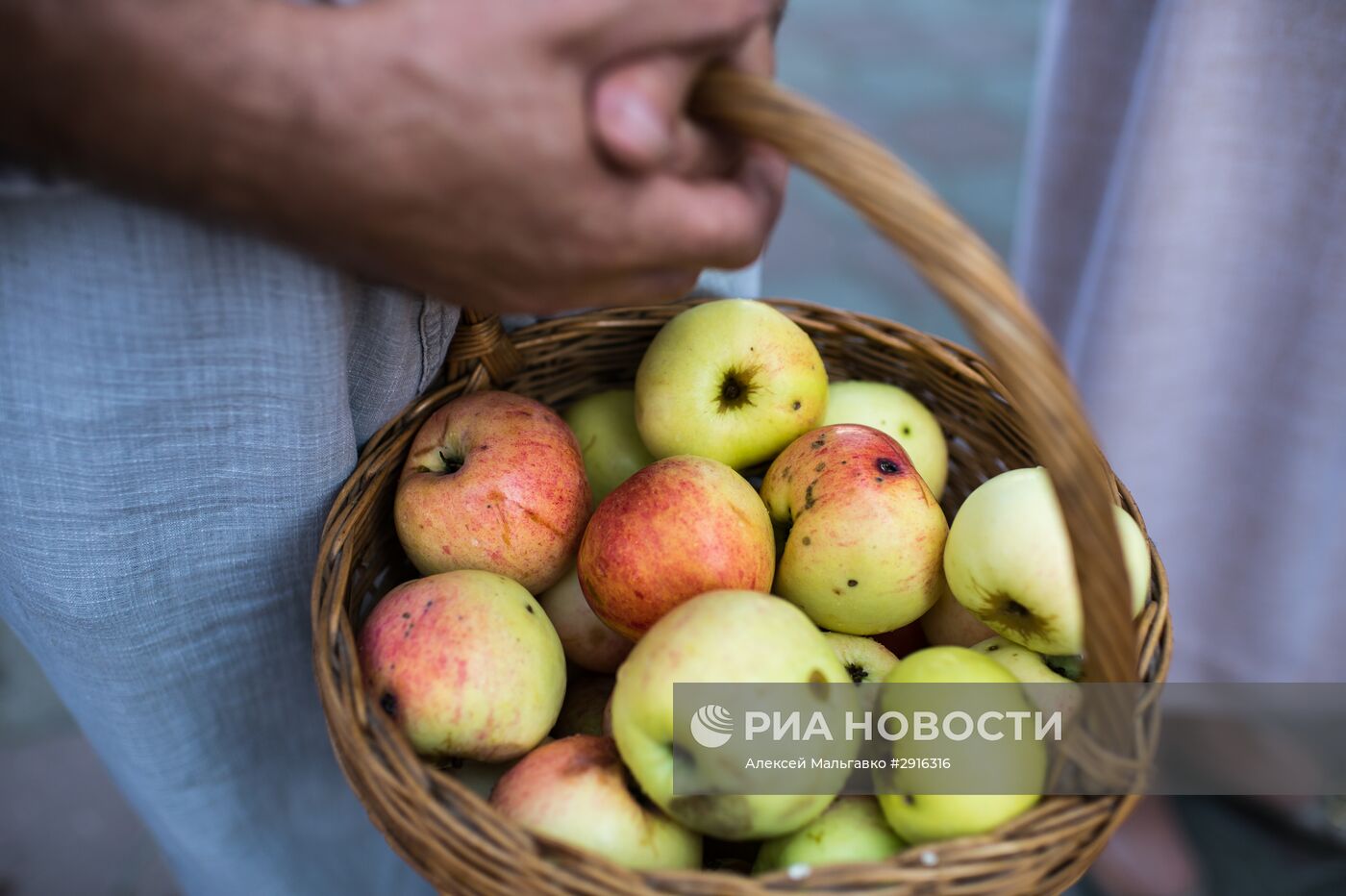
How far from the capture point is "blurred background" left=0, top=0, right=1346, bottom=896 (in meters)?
1.32

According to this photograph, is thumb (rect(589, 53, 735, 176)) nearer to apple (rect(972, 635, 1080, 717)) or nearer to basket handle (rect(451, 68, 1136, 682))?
basket handle (rect(451, 68, 1136, 682))

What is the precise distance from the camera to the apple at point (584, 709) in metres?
0.79

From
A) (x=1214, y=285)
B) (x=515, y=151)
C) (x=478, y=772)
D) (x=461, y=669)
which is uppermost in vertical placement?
(x=515, y=151)

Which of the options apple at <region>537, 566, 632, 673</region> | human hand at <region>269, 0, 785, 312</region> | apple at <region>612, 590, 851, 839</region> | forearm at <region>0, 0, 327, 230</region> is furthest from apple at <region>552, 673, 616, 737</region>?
forearm at <region>0, 0, 327, 230</region>

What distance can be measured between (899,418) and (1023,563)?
0.86 ft

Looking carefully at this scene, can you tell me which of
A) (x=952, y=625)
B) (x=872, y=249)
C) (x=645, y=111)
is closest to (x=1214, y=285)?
(x=952, y=625)

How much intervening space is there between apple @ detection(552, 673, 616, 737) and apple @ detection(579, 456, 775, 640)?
84 millimetres

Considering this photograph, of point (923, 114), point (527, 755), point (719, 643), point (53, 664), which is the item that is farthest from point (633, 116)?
point (923, 114)

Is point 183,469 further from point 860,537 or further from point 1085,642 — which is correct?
point 1085,642

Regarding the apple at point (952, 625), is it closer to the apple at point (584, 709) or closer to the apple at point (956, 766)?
the apple at point (956, 766)

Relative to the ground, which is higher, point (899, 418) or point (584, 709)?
point (899, 418)

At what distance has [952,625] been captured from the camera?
0.84 metres

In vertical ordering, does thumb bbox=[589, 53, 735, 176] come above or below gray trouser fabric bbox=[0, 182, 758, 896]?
above

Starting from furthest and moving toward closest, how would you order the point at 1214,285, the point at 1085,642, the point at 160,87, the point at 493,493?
the point at 1214,285 < the point at 493,493 < the point at 1085,642 < the point at 160,87
